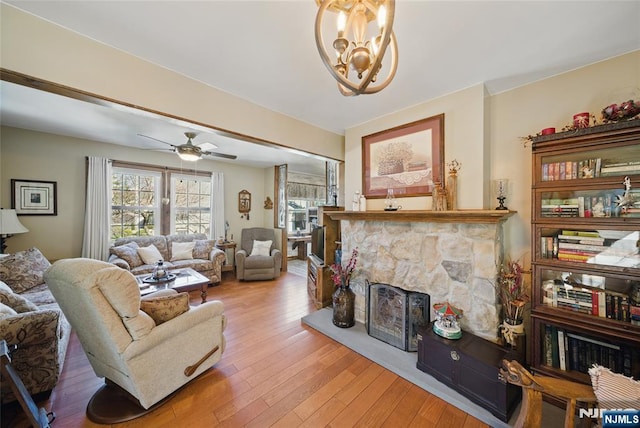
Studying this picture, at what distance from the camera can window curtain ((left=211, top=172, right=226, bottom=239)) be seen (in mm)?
5008

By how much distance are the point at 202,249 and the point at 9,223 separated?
7.67ft

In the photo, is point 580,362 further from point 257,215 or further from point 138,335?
point 257,215

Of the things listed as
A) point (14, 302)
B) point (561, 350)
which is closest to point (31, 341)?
point (14, 302)

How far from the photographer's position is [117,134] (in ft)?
11.4

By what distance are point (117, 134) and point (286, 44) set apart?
11.2 ft

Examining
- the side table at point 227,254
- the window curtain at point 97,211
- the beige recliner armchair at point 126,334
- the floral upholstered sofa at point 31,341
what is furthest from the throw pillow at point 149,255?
the beige recliner armchair at point 126,334

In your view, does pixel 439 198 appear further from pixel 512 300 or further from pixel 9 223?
pixel 9 223

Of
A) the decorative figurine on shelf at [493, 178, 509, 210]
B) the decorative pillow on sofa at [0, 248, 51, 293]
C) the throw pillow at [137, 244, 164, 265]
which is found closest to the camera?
the decorative figurine on shelf at [493, 178, 509, 210]

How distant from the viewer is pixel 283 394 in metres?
1.74

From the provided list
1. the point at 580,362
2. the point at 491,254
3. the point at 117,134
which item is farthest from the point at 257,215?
the point at 580,362

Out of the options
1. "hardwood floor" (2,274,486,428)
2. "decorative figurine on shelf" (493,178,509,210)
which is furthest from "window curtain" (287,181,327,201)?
"decorative figurine on shelf" (493,178,509,210)

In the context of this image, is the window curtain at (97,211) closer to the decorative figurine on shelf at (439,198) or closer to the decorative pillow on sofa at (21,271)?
the decorative pillow on sofa at (21,271)

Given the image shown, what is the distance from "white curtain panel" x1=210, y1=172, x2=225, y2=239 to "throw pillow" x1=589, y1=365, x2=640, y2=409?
5358mm

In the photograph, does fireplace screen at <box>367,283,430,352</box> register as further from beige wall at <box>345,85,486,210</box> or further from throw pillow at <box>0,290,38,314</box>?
throw pillow at <box>0,290,38,314</box>
